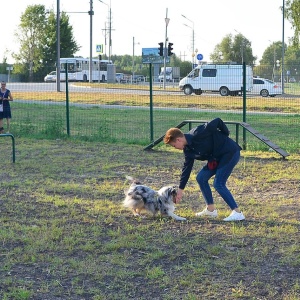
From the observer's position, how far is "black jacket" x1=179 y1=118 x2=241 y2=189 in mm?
7074

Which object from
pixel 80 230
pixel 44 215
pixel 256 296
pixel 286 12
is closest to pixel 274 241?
pixel 256 296

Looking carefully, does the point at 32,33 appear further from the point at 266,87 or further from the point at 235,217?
the point at 235,217

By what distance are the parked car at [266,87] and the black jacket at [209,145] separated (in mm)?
18563

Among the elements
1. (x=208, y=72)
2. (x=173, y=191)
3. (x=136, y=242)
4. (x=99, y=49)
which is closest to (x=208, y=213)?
(x=173, y=191)

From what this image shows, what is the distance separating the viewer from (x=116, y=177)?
10898 millimetres

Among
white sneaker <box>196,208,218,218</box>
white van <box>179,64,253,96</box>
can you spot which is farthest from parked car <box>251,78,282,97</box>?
white sneaker <box>196,208,218,218</box>

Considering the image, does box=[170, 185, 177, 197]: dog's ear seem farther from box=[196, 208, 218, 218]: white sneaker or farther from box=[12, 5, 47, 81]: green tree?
box=[12, 5, 47, 81]: green tree

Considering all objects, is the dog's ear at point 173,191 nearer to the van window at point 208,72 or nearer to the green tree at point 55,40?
the van window at point 208,72

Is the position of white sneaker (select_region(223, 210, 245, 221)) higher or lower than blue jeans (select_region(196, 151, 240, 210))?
lower

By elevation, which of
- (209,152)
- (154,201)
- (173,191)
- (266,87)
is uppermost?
(266,87)

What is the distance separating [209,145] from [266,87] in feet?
73.7

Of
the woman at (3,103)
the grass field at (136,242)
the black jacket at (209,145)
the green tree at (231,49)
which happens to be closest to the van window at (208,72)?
the woman at (3,103)

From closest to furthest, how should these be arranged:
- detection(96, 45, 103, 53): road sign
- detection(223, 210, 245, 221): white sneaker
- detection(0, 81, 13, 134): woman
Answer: detection(223, 210, 245, 221): white sneaker → detection(0, 81, 13, 134): woman → detection(96, 45, 103, 53): road sign

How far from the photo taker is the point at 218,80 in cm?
2733
